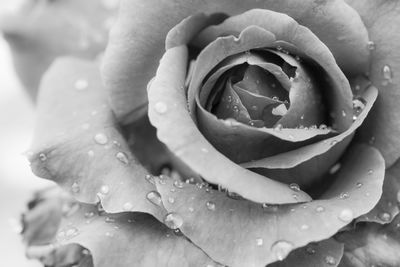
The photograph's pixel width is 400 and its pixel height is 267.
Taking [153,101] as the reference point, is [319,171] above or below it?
below

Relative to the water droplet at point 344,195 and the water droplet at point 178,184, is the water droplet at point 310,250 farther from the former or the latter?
the water droplet at point 178,184

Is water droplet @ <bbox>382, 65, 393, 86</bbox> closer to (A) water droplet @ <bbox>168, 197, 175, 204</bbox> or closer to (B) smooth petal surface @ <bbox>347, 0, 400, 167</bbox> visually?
(B) smooth petal surface @ <bbox>347, 0, 400, 167</bbox>

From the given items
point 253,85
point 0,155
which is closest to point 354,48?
point 253,85

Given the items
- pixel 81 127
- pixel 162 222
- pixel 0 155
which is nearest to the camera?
pixel 162 222

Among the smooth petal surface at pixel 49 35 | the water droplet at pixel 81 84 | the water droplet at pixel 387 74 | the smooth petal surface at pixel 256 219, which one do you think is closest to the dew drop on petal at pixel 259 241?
the smooth petal surface at pixel 256 219

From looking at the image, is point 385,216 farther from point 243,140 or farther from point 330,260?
point 243,140

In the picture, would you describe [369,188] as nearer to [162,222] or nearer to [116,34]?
[162,222]

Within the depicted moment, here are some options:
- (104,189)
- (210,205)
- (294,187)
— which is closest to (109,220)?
(104,189)
